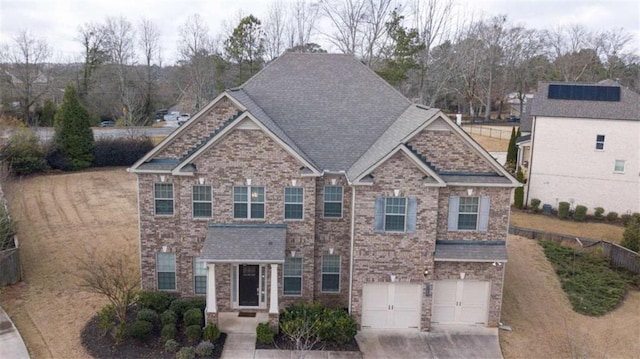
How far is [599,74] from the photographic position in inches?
3125

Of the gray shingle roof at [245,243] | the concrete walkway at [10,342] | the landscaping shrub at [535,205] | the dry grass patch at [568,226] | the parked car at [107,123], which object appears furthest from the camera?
the parked car at [107,123]

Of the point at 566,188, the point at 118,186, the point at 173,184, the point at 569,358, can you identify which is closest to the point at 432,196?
the point at 569,358

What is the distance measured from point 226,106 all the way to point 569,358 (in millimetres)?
15134

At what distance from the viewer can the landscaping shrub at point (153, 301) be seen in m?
19.0

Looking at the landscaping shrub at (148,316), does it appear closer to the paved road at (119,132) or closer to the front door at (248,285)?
the front door at (248,285)

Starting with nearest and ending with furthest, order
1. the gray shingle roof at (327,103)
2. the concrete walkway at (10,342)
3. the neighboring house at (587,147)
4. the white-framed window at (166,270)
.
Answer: the concrete walkway at (10,342) → the white-framed window at (166,270) → the gray shingle roof at (327,103) → the neighboring house at (587,147)

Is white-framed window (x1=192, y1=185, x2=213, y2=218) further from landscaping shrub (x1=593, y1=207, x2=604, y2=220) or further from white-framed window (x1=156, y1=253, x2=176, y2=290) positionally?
landscaping shrub (x1=593, y1=207, x2=604, y2=220)

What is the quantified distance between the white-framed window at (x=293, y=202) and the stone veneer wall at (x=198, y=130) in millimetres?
3746

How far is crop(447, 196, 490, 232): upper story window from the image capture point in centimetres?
1895

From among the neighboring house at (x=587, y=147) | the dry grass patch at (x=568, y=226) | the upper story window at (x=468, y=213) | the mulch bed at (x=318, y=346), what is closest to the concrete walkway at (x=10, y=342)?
the mulch bed at (x=318, y=346)

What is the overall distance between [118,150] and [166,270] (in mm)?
30821

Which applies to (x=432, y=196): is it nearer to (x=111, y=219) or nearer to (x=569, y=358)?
(x=569, y=358)

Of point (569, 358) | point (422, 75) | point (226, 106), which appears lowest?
point (569, 358)

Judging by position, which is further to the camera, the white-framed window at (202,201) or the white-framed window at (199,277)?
the white-framed window at (199,277)
